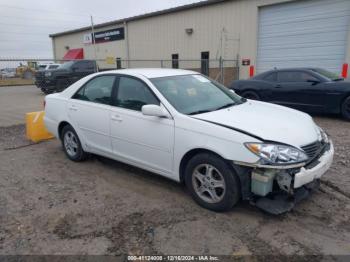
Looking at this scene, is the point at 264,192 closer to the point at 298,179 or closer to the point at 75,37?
the point at 298,179

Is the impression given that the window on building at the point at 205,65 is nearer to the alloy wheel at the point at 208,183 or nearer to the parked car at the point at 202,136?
the parked car at the point at 202,136

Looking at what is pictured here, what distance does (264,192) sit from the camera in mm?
3061

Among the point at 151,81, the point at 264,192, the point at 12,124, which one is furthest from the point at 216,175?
the point at 12,124

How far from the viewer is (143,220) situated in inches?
131

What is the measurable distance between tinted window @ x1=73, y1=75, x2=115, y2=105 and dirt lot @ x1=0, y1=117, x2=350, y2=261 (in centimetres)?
112

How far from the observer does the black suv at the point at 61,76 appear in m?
16.0

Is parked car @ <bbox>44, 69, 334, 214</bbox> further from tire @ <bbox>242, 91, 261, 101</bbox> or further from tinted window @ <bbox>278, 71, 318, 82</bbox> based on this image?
tire @ <bbox>242, 91, 261, 101</bbox>

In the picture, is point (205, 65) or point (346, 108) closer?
A: point (346, 108)

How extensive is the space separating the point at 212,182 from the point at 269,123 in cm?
92

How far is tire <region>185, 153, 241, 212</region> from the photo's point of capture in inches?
126

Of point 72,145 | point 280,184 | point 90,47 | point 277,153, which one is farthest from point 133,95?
point 90,47

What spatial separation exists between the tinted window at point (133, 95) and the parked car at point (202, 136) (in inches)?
0.5

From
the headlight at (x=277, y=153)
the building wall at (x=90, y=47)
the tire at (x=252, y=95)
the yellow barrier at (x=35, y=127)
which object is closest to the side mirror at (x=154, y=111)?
the headlight at (x=277, y=153)

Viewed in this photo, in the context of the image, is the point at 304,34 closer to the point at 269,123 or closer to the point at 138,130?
the point at 269,123
